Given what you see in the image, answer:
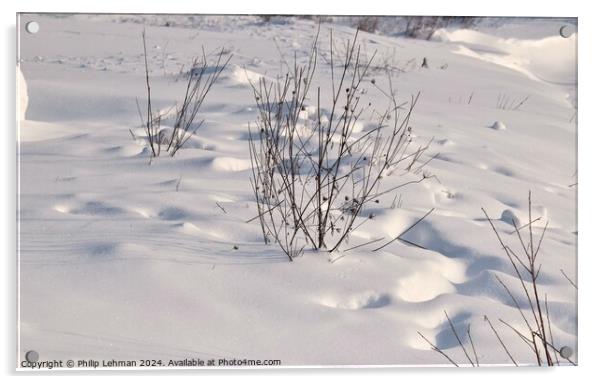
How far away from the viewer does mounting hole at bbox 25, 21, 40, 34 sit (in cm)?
229

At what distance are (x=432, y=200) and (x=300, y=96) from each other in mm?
628

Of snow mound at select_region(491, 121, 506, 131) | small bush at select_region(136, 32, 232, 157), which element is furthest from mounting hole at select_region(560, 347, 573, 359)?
small bush at select_region(136, 32, 232, 157)

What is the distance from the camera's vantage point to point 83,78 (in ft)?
8.85

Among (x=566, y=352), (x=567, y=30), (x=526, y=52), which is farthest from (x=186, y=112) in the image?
(x=566, y=352)

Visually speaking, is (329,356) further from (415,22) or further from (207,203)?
(415,22)

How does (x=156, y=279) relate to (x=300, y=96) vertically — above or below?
below

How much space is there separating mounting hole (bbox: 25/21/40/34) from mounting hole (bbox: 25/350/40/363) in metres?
0.94

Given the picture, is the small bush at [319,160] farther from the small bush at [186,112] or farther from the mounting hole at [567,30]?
the mounting hole at [567,30]

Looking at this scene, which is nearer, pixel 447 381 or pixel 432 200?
pixel 447 381

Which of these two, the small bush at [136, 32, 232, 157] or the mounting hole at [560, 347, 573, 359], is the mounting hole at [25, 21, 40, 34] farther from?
the mounting hole at [560, 347, 573, 359]
